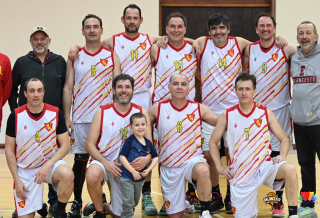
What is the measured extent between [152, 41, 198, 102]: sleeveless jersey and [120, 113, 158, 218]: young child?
77 centimetres

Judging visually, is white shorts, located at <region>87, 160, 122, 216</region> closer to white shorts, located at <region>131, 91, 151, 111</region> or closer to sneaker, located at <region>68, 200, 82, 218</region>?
sneaker, located at <region>68, 200, 82, 218</region>

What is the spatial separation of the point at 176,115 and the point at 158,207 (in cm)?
113

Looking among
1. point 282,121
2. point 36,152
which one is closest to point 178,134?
point 282,121

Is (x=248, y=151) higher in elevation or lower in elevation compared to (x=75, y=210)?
higher

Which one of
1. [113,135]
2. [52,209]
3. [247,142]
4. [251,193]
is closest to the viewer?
[251,193]

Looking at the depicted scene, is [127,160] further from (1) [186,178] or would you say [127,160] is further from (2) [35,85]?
(2) [35,85]

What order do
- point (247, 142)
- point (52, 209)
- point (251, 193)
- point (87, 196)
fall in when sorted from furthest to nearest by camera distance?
point (87, 196) < point (52, 209) < point (247, 142) < point (251, 193)

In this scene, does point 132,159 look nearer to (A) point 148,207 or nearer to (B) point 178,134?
(B) point 178,134

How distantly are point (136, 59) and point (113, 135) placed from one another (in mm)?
1003

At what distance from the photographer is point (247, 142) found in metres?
3.87

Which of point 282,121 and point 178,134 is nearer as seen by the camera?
point 178,134

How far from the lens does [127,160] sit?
3812 millimetres

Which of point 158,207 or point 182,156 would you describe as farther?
point 158,207

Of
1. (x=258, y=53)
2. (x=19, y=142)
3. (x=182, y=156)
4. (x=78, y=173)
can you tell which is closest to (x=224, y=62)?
(x=258, y=53)
